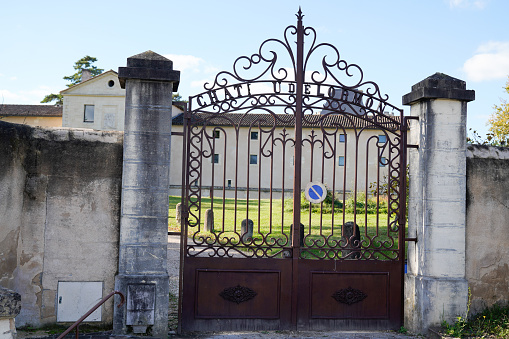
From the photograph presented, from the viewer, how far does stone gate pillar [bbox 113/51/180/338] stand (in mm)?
5730

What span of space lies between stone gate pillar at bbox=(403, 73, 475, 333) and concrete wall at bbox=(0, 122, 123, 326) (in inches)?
152

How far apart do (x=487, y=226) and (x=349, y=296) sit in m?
2.12

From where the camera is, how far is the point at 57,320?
5770mm

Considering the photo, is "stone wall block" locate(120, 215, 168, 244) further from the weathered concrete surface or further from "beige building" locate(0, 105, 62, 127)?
"beige building" locate(0, 105, 62, 127)

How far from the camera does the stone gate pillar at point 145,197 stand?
573 cm

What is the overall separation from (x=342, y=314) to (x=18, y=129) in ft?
15.2

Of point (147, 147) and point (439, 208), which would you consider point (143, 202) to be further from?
point (439, 208)

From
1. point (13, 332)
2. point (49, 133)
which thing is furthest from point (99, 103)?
point (13, 332)

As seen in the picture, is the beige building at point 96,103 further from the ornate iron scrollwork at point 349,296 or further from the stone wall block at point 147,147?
the ornate iron scrollwork at point 349,296

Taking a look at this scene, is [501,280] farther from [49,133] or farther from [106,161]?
[49,133]

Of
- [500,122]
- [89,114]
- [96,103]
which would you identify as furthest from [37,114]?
[500,122]

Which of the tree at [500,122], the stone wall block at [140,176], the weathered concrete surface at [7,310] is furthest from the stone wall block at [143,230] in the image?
the tree at [500,122]

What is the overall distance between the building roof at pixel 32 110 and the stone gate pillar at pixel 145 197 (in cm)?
4070

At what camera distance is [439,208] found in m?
6.35
